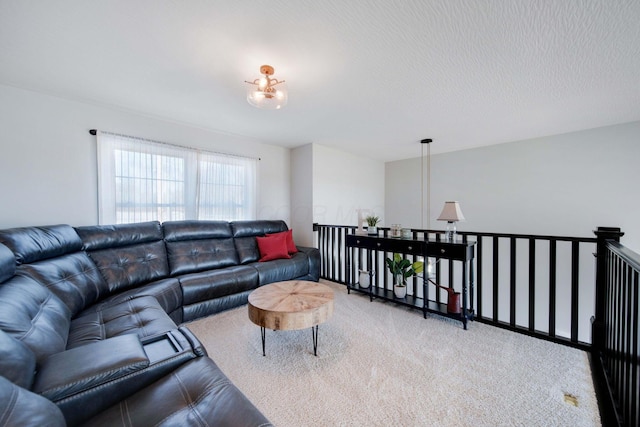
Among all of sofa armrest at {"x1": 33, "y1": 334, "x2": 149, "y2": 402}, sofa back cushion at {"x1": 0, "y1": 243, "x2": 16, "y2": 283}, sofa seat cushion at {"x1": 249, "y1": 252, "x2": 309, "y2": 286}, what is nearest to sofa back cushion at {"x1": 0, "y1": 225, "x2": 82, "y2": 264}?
sofa back cushion at {"x1": 0, "y1": 243, "x2": 16, "y2": 283}

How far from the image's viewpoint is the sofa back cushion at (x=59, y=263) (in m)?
1.78

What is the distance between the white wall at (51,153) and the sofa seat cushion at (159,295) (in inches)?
48.9

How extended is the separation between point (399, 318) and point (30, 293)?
9.79 feet

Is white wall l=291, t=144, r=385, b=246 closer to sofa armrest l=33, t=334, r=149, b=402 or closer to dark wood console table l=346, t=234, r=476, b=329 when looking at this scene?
dark wood console table l=346, t=234, r=476, b=329

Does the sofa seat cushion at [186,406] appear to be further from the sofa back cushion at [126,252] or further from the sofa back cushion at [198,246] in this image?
the sofa back cushion at [198,246]

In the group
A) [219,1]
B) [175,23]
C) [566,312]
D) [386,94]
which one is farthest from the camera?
[566,312]

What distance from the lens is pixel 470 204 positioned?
15.5 feet

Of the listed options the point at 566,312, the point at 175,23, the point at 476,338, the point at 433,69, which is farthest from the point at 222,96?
the point at 566,312

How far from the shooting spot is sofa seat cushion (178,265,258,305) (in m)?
2.56

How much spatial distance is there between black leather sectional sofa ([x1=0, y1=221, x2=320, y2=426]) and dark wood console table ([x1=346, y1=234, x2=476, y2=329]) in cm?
107

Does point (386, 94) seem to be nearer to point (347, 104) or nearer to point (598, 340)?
point (347, 104)

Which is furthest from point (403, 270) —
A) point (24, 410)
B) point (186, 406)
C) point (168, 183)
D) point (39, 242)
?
point (39, 242)

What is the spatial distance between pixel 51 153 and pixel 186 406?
314 cm

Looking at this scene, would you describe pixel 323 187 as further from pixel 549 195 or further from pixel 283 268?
pixel 549 195
